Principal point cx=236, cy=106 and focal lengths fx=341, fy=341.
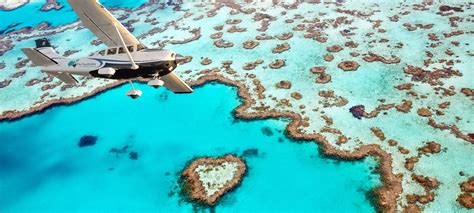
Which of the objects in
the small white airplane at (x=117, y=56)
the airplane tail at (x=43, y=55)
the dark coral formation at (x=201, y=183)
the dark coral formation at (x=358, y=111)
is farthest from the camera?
the dark coral formation at (x=358, y=111)

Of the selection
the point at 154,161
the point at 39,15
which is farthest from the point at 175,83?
the point at 39,15

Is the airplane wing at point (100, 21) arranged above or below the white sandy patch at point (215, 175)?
above

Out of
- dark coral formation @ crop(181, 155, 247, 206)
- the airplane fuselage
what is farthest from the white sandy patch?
the airplane fuselage

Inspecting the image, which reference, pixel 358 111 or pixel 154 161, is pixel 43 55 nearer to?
pixel 154 161

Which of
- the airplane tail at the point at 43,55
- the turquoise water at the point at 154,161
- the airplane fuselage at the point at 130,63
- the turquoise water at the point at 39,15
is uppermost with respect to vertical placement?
the airplane fuselage at the point at 130,63

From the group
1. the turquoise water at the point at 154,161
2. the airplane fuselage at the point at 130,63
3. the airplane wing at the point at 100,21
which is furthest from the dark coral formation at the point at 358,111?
the airplane wing at the point at 100,21

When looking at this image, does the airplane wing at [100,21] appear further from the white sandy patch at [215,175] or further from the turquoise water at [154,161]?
the white sandy patch at [215,175]

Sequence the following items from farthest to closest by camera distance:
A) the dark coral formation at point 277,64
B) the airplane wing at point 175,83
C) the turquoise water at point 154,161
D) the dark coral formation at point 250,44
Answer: the dark coral formation at point 250,44
the dark coral formation at point 277,64
the airplane wing at point 175,83
the turquoise water at point 154,161

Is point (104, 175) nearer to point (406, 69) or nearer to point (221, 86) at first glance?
point (221, 86)
